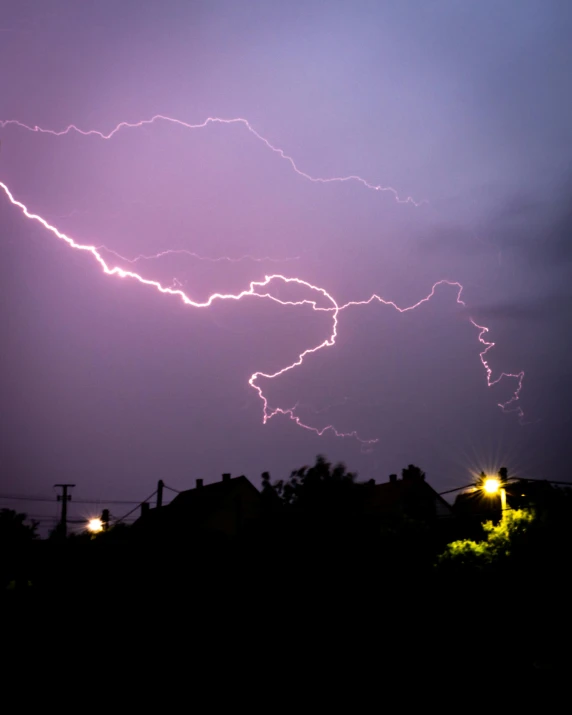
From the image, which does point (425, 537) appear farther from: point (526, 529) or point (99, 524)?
point (99, 524)

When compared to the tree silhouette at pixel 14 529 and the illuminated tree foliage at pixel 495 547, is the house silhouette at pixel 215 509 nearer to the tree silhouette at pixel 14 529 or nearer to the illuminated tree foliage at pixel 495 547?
the tree silhouette at pixel 14 529

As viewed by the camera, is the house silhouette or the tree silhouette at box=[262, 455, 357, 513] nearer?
the tree silhouette at box=[262, 455, 357, 513]

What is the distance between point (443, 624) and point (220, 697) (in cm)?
598

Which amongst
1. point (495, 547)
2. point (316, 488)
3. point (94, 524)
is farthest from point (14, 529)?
point (94, 524)

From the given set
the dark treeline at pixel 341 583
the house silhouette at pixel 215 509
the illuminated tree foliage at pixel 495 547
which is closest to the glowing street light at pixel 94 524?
the house silhouette at pixel 215 509

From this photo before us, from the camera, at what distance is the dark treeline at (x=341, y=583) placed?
12508mm

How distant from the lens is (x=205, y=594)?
1509 cm

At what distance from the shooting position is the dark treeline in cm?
1251

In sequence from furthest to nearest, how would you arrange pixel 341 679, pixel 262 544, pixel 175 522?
pixel 175 522 < pixel 262 544 < pixel 341 679

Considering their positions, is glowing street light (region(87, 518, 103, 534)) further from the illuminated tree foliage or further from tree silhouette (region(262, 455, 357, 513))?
the illuminated tree foliage

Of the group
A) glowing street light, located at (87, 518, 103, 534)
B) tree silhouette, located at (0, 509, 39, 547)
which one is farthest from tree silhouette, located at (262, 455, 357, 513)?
glowing street light, located at (87, 518, 103, 534)

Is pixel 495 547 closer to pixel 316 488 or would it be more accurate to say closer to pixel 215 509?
pixel 316 488

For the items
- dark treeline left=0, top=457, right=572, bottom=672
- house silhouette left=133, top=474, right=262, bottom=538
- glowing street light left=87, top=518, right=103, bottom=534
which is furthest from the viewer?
glowing street light left=87, top=518, right=103, bottom=534

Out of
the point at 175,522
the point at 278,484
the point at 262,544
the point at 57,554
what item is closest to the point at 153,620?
the point at 262,544
